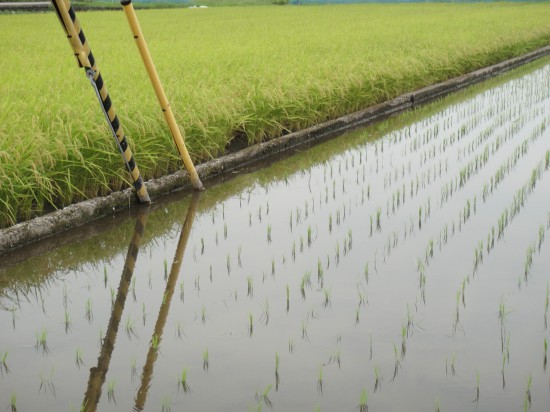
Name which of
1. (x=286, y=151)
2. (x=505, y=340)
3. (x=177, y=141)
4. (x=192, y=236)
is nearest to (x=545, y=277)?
(x=505, y=340)

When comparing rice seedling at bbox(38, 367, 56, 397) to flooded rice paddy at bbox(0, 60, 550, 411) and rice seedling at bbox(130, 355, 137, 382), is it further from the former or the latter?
rice seedling at bbox(130, 355, 137, 382)

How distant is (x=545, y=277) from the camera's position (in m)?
3.98

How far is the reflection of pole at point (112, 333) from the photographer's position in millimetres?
2860

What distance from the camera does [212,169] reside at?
6.40 metres

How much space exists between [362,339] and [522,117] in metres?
6.04

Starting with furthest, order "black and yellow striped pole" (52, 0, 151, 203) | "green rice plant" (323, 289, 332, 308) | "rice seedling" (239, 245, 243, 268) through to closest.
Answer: "black and yellow striped pole" (52, 0, 151, 203) → "rice seedling" (239, 245, 243, 268) → "green rice plant" (323, 289, 332, 308)

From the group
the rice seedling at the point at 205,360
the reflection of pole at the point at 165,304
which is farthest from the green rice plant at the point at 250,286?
the rice seedling at the point at 205,360

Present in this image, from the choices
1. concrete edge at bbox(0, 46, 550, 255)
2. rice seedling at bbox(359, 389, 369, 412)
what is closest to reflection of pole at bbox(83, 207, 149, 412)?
concrete edge at bbox(0, 46, 550, 255)

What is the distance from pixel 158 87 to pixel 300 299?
223 centimetres

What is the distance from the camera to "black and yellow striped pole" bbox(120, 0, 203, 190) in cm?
536

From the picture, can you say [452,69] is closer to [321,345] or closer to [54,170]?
[54,170]

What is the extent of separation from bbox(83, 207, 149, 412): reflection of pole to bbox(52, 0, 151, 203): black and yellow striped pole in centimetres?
42

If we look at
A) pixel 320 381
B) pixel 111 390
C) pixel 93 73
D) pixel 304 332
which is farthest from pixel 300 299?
pixel 93 73

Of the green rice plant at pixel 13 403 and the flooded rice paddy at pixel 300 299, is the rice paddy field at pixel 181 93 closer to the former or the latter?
the flooded rice paddy at pixel 300 299
